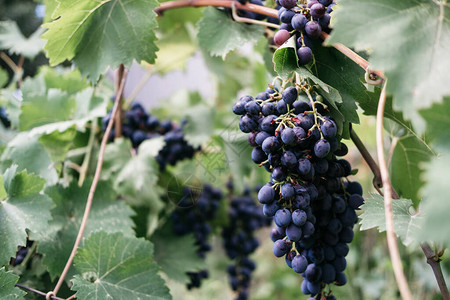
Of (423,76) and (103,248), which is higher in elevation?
(423,76)

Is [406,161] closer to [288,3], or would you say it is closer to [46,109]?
[288,3]

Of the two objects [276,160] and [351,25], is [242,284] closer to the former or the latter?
[276,160]

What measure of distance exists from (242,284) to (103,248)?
508 millimetres

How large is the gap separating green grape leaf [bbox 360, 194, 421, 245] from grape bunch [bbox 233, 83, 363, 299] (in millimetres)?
41

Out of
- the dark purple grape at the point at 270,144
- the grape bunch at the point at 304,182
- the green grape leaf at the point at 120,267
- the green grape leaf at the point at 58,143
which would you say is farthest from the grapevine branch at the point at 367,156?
the green grape leaf at the point at 58,143

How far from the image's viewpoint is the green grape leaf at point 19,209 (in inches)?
23.5

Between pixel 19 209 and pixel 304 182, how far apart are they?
1.41 feet

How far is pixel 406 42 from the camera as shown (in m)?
0.42

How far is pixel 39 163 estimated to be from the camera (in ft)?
Result: 2.61

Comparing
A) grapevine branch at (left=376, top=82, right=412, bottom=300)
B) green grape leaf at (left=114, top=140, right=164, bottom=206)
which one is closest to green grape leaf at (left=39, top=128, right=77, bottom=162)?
green grape leaf at (left=114, top=140, right=164, bottom=206)

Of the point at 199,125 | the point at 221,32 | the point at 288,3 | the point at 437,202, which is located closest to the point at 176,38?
the point at 199,125

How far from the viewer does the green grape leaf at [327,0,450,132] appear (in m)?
0.40

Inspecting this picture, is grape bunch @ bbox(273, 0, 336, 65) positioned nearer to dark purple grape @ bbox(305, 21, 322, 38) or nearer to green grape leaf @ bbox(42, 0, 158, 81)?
dark purple grape @ bbox(305, 21, 322, 38)

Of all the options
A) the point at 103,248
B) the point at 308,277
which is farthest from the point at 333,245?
the point at 103,248
